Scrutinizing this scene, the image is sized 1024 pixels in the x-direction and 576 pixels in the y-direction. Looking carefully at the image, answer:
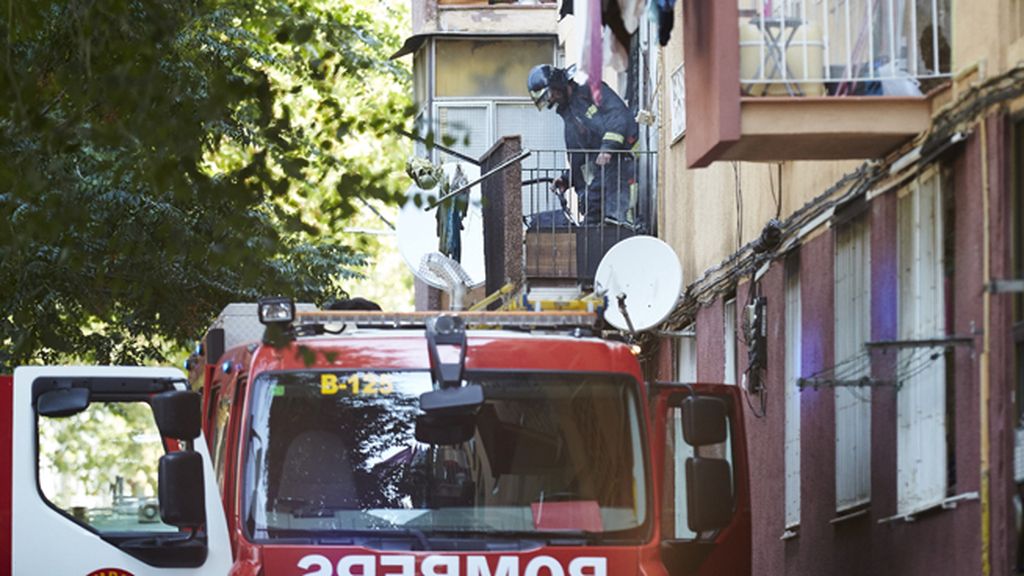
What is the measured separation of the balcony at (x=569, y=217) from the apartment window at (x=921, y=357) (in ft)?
27.4

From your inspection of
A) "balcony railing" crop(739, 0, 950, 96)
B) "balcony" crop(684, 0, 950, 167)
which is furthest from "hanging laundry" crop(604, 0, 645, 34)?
"balcony railing" crop(739, 0, 950, 96)

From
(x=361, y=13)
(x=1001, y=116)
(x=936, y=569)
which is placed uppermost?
(x=361, y=13)

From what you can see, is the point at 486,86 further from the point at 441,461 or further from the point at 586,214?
the point at 441,461

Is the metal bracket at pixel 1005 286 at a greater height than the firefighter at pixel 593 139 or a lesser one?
lesser

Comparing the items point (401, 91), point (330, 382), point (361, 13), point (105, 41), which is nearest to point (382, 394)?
point (330, 382)

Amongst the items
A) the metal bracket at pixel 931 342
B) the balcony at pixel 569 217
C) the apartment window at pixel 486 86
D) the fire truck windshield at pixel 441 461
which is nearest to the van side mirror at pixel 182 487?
the fire truck windshield at pixel 441 461

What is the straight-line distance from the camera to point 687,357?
22516mm

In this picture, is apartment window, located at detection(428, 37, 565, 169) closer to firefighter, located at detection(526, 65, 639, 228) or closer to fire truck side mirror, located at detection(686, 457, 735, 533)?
firefighter, located at detection(526, 65, 639, 228)

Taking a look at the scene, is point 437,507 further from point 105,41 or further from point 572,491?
point 105,41

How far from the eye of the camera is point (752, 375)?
17.8 meters

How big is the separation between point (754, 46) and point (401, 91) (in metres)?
27.8

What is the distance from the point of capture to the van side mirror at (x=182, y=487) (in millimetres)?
10422

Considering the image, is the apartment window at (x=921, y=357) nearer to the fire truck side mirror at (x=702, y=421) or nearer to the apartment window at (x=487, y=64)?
the fire truck side mirror at (x=702, y=421)

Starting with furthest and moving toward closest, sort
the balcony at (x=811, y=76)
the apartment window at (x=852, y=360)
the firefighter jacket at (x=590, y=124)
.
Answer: the firefighter jacket at (x=590, y=124) → the apartment window at (x=852, y=360) → the balcony at (x=811, y=76)
